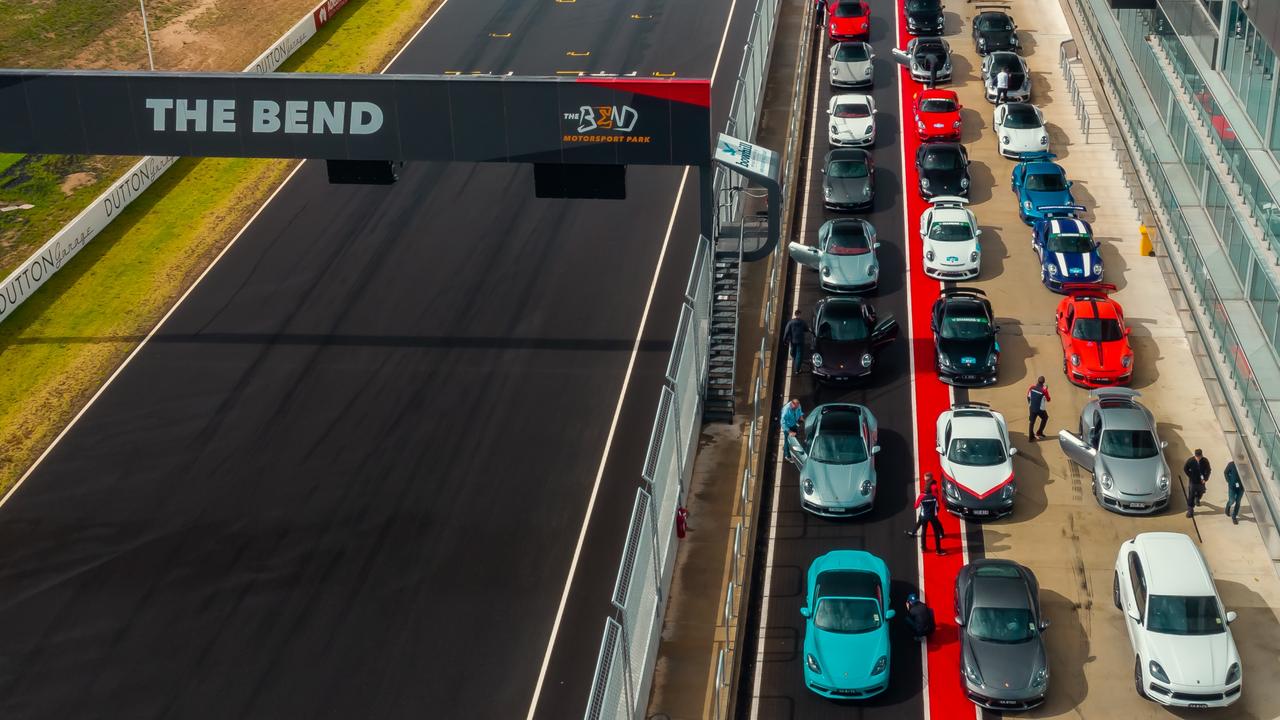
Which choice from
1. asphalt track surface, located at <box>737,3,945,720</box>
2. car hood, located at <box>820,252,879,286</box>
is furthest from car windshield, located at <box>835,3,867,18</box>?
car hood, located at <box>820,252,879,286</box>

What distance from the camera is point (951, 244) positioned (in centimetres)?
4241

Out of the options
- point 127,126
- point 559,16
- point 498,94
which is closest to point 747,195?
point 498,94

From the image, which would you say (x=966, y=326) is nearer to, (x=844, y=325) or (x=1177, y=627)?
(x=844, y=325)

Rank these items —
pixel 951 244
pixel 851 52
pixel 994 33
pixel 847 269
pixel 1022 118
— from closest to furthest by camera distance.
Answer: pixel 847 269 < pixel 951 244 < pixel 1022 118 < pixel 851 52 < pixel 994 33

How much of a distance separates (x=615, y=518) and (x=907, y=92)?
27.4 m

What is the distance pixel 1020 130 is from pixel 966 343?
1439 centimetres

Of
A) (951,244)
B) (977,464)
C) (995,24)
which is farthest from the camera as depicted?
(995,24)

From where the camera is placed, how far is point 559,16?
62.0m

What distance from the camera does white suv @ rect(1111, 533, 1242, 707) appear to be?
27.1 metres

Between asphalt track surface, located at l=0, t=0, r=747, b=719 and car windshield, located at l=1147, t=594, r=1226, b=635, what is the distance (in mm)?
8520

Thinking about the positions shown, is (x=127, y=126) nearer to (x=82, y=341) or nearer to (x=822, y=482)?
(x=82, y=341)

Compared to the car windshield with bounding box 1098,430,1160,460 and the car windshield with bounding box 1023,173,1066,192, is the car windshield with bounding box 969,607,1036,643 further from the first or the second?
the car windshield with bounding box 1023,173,1066,192

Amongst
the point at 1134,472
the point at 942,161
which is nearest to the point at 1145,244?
the point at 942,161

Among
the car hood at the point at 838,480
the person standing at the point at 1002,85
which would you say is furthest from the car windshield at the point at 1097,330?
the person standing at the point at 1002,85
